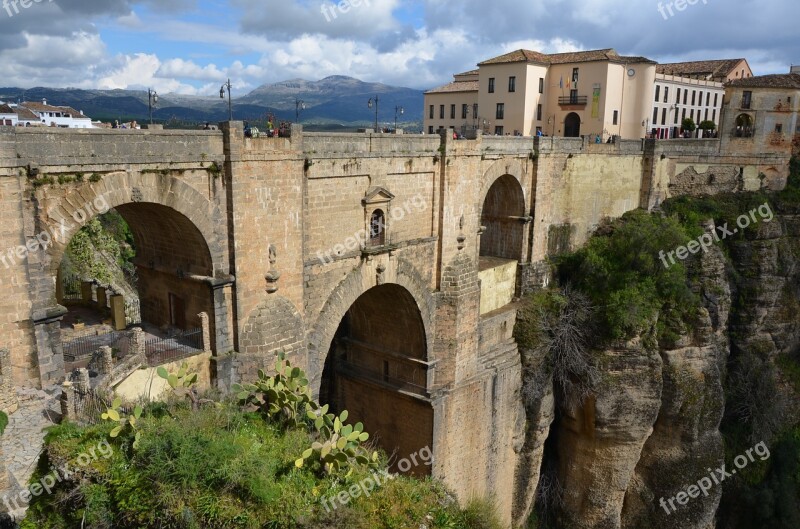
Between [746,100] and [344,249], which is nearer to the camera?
[344,249]

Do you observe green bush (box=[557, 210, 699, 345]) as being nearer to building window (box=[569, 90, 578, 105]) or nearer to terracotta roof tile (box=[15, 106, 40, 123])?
building window (box=[569, 90, 578, 105])

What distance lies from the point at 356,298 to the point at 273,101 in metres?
118

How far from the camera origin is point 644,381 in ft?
75.1

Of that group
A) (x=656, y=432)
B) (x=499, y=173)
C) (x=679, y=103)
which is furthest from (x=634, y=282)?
(x=679, y=103)

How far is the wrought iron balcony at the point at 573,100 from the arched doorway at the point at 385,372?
21.9 m

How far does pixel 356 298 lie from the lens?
1692 centimetres

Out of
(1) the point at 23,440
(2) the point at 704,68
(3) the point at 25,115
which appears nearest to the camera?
(1) the point at 23,440

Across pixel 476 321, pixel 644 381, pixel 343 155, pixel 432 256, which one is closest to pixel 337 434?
pixel 343 155

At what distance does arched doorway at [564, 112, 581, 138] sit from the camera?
3628 cm

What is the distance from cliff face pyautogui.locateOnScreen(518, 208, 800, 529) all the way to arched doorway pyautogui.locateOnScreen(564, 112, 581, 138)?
11859mm

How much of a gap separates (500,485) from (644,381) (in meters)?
6.41

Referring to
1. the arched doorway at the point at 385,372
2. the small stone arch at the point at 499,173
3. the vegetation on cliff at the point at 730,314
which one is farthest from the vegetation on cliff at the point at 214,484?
the vegetation on cliff at the point at 730,314

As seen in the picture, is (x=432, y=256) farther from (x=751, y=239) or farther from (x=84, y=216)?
(x=751, y=239)

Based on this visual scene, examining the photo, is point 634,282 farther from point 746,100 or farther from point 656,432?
point 746,100
